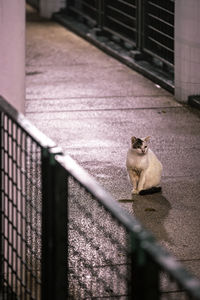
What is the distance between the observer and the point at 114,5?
55.2 ft

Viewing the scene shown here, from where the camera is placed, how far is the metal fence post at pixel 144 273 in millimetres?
2621

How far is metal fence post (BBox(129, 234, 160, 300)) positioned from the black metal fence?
10801 mm

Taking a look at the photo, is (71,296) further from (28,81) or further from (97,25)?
(97,25)

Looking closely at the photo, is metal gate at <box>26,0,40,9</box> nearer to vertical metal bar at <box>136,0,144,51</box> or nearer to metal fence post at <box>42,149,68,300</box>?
vertical metal bar at <box>136,0,144,51</box>

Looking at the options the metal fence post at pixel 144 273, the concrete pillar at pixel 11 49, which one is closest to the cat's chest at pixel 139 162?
the concrete pillar at pixel 11 49

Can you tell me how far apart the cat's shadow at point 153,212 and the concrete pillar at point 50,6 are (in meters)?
12.0

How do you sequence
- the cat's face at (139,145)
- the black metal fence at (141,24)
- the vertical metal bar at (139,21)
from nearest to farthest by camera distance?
the cat's face at (139,145) → the black metal fence at (141,24) → the vertical metal bar at (139,21)

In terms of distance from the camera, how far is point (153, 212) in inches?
306

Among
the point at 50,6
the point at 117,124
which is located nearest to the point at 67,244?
the point at 117,124

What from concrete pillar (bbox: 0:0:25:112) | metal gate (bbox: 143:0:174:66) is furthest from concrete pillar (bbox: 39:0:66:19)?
concrete pillar (bbox: 0:0:25:112)

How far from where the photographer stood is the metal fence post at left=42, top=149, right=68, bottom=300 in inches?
144

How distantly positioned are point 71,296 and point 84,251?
0.91 meters

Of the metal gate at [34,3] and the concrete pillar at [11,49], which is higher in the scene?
the metal gate at [34,3]

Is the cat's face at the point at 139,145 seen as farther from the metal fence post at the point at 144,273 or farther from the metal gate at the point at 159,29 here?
the metal gate at the point at 159,29
